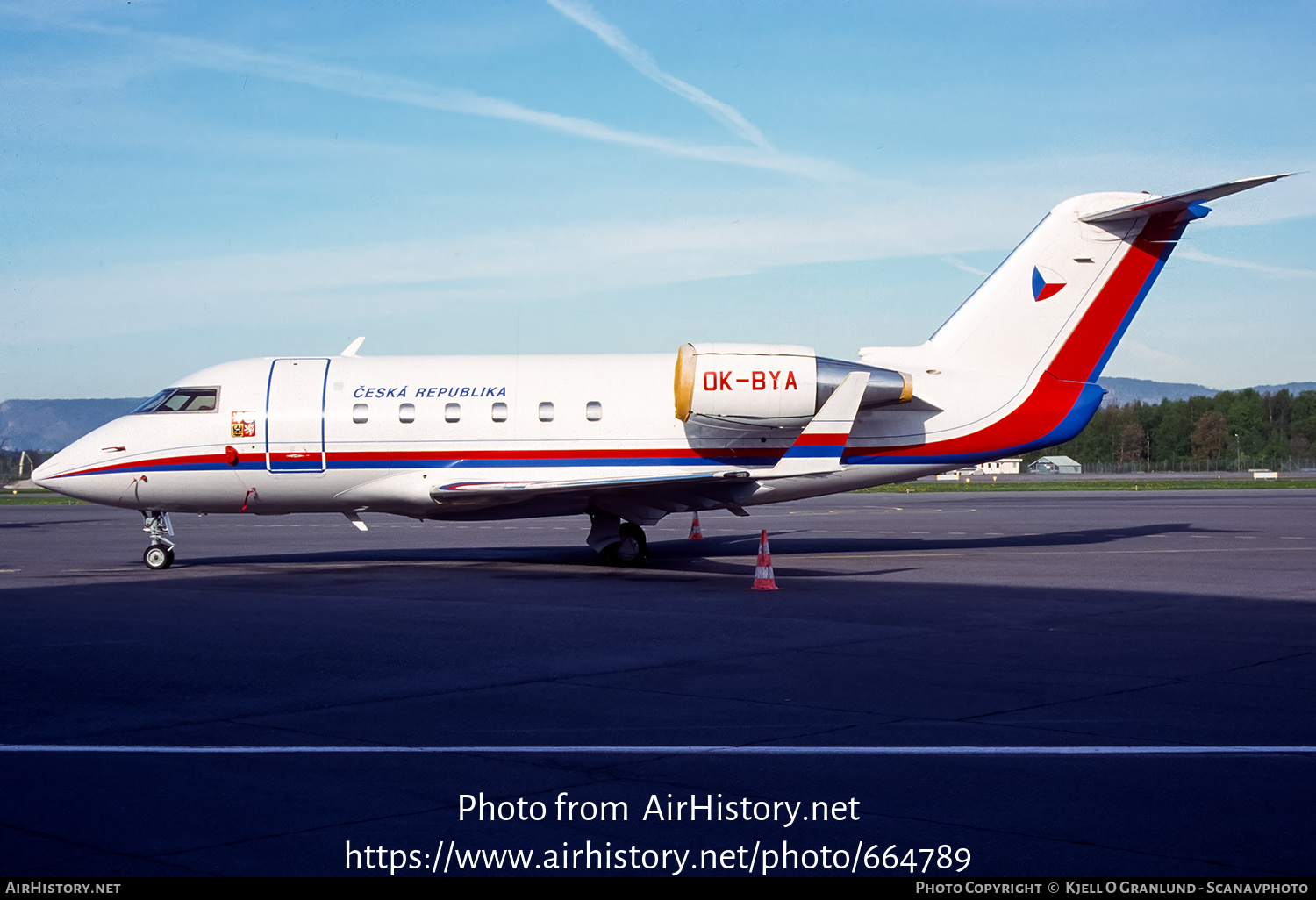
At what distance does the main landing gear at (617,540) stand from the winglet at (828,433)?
3.66 metres

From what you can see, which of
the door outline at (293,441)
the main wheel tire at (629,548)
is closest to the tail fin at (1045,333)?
the main wheel tire at (629,548)

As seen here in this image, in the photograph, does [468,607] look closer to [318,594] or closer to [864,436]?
[318,594]

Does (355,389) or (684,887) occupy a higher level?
(355,389)

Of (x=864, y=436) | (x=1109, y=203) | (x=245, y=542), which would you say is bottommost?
(x=245, y=542)

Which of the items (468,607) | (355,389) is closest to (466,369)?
(355,389)

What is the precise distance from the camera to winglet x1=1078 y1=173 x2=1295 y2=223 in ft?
64.1

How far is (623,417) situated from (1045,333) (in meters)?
8.36

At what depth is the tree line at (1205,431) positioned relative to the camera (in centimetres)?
17012

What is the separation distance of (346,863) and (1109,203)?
2087cm

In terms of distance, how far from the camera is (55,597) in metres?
16.6

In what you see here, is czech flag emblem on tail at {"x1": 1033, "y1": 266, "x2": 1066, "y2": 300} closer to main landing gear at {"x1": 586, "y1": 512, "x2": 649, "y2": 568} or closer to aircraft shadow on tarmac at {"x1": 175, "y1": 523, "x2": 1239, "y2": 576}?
aircraft shadow on tarmac at {"x1": 175, "y1": 523, "x2": 1239, "y2": 576}

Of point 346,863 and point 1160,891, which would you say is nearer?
point 1160,891

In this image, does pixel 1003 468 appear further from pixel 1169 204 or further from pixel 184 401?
pixel 184 401

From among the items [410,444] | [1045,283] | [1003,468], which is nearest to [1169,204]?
[1045,283]
